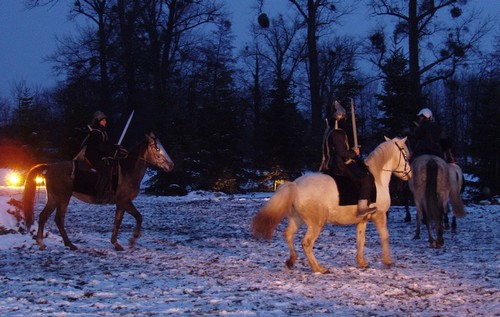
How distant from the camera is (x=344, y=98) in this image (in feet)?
93.5

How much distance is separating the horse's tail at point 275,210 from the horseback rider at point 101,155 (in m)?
3.76

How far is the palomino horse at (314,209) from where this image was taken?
849cm

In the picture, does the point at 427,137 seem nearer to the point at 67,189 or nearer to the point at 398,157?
the point at 398,157

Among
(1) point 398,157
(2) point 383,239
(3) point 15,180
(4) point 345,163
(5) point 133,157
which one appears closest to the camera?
(4) point 345,163

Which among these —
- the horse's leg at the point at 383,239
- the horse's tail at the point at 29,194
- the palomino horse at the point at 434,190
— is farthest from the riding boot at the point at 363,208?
the horse's tail at the point at 29,194

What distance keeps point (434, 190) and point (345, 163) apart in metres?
3.65

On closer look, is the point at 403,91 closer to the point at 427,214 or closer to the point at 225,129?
the point at 225,129

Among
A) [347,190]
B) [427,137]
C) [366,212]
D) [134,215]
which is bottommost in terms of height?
[134,215]

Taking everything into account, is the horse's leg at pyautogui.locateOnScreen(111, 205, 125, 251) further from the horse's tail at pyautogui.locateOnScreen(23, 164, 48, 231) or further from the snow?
the horse's tail at pyautogui.locateOnScreen(23, 164, 48, 231)

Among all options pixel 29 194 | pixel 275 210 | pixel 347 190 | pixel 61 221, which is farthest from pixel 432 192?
pixel 29 194

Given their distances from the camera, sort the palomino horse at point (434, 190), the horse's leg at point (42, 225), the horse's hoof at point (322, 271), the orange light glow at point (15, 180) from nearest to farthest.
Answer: the horse's hoof at point (322, 271), the horse's leg at point (42, 225), the palomino horse at point (434, 190), the orange light glow at point (15, 180)

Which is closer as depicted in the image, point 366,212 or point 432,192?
point 366,212

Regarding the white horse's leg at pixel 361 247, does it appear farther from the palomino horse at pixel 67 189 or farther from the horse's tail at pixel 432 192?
the palomino horse at pixel 67 189

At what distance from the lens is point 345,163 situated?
8.75 metres
